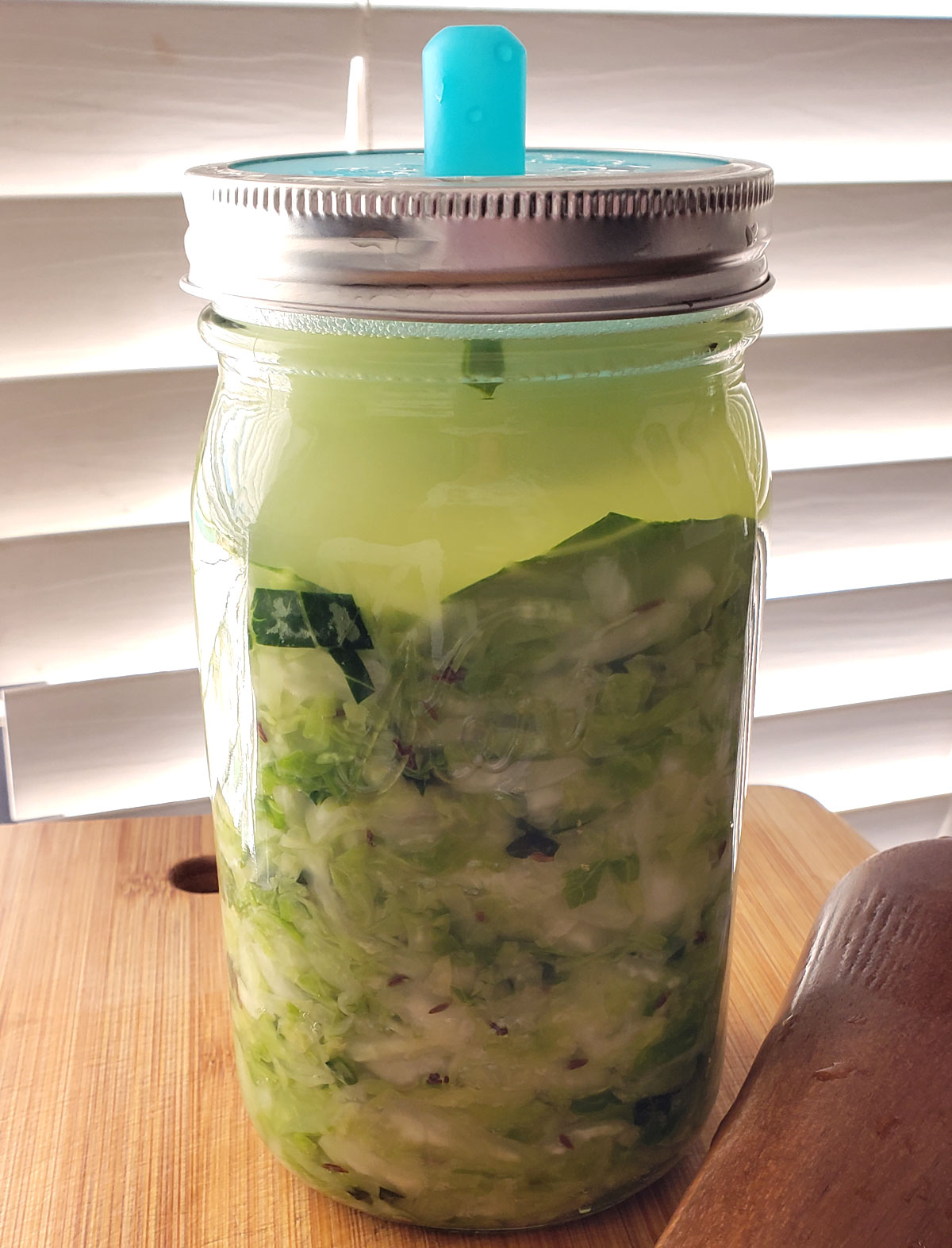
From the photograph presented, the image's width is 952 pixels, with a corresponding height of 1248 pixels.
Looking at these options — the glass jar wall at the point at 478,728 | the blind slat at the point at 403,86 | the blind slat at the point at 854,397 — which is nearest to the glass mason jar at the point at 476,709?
the glass jar wall at the point at 478,728

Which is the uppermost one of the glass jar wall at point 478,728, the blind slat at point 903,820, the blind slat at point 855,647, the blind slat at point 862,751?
the glass jar wall at point 478,728

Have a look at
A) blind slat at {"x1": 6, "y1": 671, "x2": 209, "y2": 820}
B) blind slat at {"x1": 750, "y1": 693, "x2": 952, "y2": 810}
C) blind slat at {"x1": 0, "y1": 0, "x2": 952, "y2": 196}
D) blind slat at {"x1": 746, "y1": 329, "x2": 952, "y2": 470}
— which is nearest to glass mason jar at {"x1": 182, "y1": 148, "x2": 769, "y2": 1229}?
blind slat at {"x1": 0, "y1": 0, "x2": 952, "y2": 196}

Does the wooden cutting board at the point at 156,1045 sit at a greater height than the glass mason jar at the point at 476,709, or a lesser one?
lesser

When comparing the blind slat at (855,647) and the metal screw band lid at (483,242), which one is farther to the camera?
the blind slat at (855,647)

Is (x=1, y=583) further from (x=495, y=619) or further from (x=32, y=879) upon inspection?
(x=495, y=619)

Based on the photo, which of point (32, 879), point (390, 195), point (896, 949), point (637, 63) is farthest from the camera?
point (637, 63)

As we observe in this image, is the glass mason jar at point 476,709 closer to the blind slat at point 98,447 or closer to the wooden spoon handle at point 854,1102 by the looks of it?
the wooden spoon handle at point 854,1102

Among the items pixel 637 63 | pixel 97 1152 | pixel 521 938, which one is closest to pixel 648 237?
pixel 521 938
